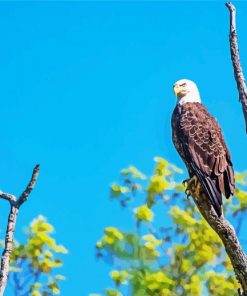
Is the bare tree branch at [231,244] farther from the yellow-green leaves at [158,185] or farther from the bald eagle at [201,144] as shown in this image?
the yellow-green leaves at [158,185]

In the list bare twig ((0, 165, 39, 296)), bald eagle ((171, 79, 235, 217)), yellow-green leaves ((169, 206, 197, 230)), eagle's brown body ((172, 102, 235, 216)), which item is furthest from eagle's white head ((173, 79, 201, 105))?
yellow-green leaves ((169, 206, 197, 230))

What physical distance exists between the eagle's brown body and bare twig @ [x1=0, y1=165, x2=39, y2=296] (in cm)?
116

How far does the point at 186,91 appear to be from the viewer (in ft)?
21.3

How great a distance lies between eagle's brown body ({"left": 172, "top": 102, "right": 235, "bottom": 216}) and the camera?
17.1 feet

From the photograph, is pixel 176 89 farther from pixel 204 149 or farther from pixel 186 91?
pixel 204 149

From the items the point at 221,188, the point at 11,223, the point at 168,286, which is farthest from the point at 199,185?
the point at 168,286

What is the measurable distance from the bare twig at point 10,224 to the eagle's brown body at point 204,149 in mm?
1162

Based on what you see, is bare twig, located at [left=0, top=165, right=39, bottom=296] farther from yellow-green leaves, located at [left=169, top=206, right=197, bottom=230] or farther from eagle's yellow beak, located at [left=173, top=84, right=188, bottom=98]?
yellow-green leaves, located at [left=169, top=206, right=197, bottom=230]

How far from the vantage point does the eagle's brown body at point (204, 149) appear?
5.20 meters

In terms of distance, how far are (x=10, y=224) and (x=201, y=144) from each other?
6.36 feet

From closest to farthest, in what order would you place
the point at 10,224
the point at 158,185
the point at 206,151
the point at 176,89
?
the point at 10,224 → the point at 206,151 → the point at 176,89 → the point at 158,185

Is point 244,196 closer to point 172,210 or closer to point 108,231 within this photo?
point 172,210

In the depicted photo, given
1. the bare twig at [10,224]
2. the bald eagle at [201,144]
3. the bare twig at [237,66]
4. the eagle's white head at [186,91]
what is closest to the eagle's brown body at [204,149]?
the bald eagle at [201,144]

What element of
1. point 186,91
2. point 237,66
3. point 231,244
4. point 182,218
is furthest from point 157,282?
point 237,66
